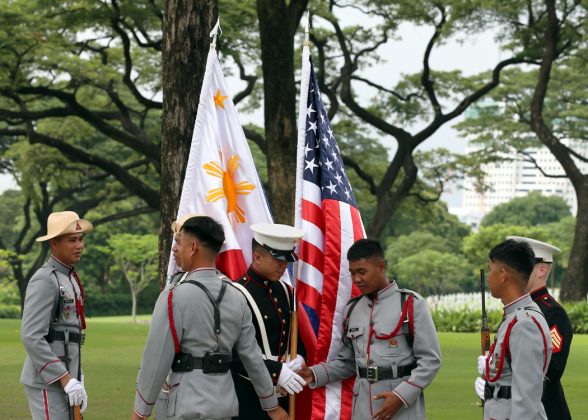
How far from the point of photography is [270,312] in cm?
639

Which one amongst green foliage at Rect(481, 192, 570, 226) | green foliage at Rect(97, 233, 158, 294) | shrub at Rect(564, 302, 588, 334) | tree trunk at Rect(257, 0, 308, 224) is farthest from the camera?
green foliage at Rect(481, 192, 570, 226)

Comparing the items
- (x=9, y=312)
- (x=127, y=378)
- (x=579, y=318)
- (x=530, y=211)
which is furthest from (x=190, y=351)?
(x=530, y=211)

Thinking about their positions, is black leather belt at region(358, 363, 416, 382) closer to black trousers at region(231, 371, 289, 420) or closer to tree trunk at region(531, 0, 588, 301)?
black trousers at region(231, 371, 289, 420)

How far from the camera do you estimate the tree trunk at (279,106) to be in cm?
1631

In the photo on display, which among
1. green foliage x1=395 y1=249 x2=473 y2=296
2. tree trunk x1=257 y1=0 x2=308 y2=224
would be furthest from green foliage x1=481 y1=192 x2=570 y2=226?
tree trunk x1=257 y1=0 x2=308 y2=224

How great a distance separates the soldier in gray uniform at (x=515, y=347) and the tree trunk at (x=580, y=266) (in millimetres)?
24744

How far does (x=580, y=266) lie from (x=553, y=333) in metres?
24.1

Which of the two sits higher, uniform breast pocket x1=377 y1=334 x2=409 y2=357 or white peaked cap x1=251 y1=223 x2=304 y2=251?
white peaked cap x1=251 y1=223 x2=304 y2=251

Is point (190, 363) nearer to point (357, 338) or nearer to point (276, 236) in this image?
point (276, 236)

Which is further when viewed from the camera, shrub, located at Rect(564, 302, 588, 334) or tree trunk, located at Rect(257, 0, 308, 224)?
shrub, located at Rect(564, 302, 588, 334)

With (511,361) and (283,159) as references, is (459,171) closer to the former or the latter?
(283,159)

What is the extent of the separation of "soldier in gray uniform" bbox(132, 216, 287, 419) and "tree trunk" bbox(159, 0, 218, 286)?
4962 mm

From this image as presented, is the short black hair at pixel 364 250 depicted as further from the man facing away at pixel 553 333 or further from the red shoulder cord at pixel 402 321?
the man facing away at pixel 553 333

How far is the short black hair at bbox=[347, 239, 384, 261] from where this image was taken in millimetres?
6230
